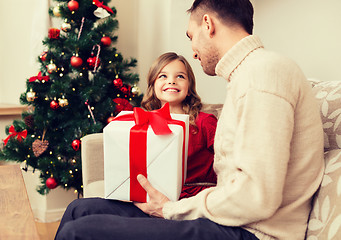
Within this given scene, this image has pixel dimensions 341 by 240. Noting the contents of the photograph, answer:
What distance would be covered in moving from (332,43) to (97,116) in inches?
Result: 55.5

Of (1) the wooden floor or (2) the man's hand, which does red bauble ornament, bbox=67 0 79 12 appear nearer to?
(2) the man's hand

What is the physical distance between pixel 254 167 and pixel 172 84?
3.13 feet

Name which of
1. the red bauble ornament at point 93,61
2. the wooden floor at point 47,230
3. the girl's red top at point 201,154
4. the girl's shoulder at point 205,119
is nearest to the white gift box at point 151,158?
the girl's red top at point 201,154

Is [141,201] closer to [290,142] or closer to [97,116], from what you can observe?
[290,142]

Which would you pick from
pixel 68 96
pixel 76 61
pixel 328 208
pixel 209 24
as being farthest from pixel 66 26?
A: pixel 328 208

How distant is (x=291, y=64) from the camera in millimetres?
920

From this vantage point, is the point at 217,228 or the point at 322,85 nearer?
the point at 217,228

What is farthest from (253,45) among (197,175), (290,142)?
(197,175)

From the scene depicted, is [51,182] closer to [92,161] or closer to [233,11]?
[92,161]

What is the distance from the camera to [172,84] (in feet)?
5.63

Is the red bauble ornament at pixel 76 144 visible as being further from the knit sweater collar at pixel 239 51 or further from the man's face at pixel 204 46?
the knit sweater collar at pixel 239 51

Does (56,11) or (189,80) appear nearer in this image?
(189,80)

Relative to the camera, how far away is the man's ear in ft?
3.74

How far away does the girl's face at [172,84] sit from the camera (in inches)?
67.1
